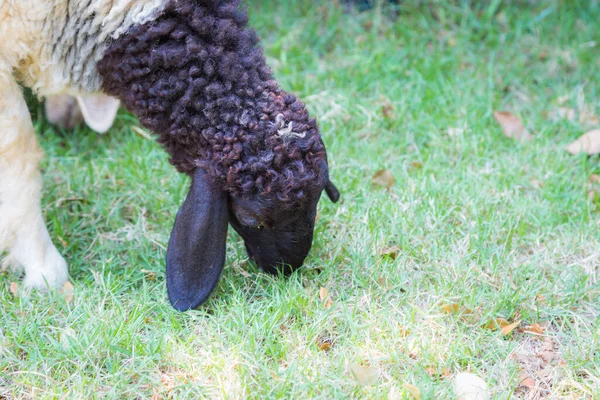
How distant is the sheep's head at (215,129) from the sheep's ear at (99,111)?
3.43 feet

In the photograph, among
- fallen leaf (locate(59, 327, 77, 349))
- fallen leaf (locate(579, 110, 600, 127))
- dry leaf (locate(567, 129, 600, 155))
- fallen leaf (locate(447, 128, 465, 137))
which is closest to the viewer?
fallen leaf (locate(59, 327, 77, 349))

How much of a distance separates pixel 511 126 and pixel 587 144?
18.9 inches

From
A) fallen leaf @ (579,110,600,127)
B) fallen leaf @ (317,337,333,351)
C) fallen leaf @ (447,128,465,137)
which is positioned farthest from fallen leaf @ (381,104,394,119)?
fallen leaf @ (317,337,333,351)

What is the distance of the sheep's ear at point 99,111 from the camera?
433 cm

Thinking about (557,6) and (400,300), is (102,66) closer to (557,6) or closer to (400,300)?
(400,300)

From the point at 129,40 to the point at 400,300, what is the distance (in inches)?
64.4

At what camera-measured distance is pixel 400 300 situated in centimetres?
336

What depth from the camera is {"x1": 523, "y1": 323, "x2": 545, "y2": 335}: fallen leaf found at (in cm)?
323

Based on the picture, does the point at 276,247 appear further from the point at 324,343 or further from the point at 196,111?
the point at 196,111

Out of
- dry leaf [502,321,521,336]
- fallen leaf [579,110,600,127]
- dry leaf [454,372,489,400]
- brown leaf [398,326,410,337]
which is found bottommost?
fallen leaf [579,110,600,127]

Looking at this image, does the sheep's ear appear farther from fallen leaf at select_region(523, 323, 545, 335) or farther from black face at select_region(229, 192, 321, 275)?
fallen leaf at select_region(523, 323, 545, 335)

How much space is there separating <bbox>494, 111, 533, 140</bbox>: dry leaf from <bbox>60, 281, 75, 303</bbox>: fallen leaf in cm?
276

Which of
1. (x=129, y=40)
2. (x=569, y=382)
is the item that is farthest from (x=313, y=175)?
(x=569, y=382)

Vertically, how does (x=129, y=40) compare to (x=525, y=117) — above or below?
above
